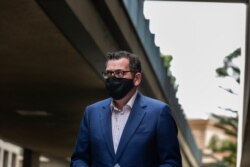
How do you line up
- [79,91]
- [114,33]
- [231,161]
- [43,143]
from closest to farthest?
[114,33]
[79,91]
[43,143]
[231,161]

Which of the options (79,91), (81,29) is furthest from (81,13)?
(79,91)

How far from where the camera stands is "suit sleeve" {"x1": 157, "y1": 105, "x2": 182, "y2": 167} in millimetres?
5820

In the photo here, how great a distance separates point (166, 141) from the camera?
229 inches

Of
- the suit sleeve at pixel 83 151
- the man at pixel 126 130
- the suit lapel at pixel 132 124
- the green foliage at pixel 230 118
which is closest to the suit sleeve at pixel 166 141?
the man at pixel 126 130

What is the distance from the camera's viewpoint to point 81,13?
48.4 feet

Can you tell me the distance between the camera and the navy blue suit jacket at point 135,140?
5.77m

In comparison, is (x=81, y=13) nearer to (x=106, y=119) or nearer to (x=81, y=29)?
(x=81, y=29)

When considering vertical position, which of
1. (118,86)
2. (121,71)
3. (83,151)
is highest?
(121,71)

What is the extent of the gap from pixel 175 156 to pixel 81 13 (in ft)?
29.9

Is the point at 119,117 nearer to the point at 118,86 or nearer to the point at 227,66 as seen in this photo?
the point at 118,86

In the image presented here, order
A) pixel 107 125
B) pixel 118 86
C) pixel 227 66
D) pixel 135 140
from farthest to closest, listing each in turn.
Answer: pixel 227 66 → pixel 107 125 → pixel 135 140 → pixel 118 86

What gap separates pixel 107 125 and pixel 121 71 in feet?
1.33

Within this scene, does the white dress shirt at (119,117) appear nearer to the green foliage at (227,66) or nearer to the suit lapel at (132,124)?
the suit lapel at (132,124)

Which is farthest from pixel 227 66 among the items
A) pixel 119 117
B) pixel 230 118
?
pixel 119 117
